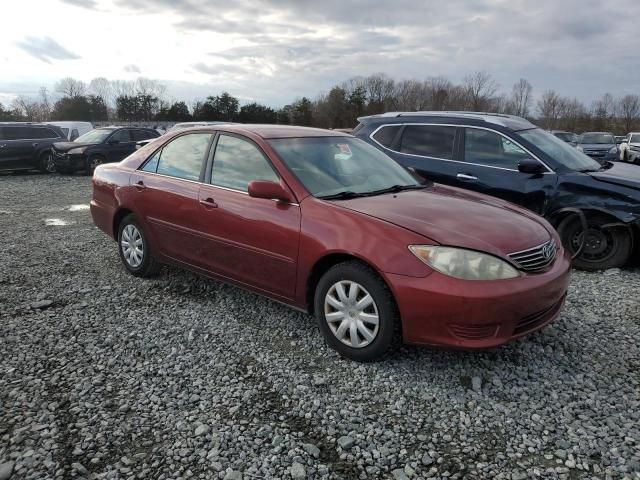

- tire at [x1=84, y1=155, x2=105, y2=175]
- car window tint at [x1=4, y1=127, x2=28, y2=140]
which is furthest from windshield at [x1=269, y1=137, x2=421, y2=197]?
car window tint at [x1=4, y1=127, x2=28, y2=140]

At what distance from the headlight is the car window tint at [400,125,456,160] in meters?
3.53

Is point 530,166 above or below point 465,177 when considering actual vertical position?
above

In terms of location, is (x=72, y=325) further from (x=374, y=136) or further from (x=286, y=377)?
(x=374, y=136)

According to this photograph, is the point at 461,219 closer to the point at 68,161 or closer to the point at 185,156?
the point at 185,156

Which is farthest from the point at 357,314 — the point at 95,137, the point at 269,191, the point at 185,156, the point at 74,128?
the point at 74,128

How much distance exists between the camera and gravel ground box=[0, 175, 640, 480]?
8.00 feet

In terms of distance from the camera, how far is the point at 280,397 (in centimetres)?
299

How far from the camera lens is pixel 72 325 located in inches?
155

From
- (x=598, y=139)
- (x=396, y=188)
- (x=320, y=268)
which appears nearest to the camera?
(x=320, y=268)

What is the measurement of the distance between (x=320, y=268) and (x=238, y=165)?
122 centimetres

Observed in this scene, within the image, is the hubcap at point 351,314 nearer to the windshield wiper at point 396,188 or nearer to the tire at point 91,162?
the windshield wiper at point 396,188

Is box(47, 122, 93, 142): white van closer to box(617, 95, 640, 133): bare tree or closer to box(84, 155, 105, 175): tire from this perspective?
box(84, 155, 105, 175): tire

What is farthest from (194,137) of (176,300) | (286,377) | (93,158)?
(93,158)

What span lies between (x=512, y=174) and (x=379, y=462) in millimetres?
4336
